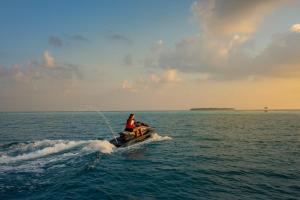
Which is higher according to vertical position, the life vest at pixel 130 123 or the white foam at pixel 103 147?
the life vest at pixel 130 123

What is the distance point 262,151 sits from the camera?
2514 centimetres

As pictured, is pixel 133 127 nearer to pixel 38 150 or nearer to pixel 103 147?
pixel 103 147

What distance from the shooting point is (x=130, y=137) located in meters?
28.0

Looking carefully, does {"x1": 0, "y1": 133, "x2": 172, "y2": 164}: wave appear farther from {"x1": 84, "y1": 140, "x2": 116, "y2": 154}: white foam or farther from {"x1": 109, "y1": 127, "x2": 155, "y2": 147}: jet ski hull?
{"x1": 109, "y1": 127, "x2": 155, "y2": 147}: jet ski hull

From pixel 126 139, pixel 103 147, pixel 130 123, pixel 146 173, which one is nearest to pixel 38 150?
pixel 103 147

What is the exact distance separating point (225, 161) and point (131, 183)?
31.9ft

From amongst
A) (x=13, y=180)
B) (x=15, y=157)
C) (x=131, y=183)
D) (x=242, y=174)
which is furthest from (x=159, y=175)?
(x=15, y=157)

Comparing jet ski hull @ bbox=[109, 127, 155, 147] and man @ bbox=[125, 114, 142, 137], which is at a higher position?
man @ bbox=[125, 114, 142, 137]

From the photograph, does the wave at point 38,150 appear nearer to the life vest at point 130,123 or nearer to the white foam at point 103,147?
the white foam at point 103,147

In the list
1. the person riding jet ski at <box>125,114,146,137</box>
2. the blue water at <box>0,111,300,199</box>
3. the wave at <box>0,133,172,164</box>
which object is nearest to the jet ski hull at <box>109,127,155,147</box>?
the person riding jet ski at <box>125,114,146,137</box>

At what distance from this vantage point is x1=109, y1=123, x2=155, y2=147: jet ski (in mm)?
26586

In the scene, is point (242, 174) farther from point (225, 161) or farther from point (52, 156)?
point (52, 156)

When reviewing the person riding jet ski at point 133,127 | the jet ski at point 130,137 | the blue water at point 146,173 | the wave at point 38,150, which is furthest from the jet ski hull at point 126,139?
the blue water at point 146,173

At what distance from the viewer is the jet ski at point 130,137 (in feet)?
87.2
